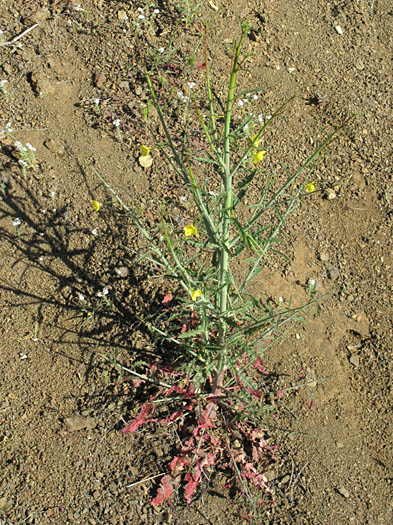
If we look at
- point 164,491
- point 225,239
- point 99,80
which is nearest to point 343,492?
point 164,491

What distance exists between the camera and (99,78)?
3.26 metres

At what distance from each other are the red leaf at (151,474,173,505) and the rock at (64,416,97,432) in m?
0.44

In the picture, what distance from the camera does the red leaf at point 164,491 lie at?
2281 mm

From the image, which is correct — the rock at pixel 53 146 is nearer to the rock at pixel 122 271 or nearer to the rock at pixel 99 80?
the rock at pixel 99 80

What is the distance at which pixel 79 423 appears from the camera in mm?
2451

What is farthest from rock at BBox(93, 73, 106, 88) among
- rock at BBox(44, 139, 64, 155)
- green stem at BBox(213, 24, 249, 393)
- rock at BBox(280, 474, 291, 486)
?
rock at BBox(280, 474, 291, 486)

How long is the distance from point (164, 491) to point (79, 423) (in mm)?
532

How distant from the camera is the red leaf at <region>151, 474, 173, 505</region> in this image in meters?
2.28

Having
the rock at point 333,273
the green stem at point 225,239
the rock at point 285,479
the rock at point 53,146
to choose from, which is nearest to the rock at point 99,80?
the rock at point 53,146

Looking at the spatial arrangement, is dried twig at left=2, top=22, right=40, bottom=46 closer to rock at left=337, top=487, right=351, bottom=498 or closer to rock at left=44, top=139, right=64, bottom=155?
rock at left=44, top=139, right=64, bottom=155

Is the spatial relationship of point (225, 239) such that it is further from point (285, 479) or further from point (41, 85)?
point (41, 85)

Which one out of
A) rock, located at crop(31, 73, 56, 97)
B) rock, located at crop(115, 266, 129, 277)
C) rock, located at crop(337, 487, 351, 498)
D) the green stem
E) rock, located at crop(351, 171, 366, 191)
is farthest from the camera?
rock, located at crop(351, 171, 366, 191)

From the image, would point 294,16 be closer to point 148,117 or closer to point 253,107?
point 253,107

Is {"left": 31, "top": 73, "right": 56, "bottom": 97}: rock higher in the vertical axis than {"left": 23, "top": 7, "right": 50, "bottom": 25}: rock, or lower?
lower
